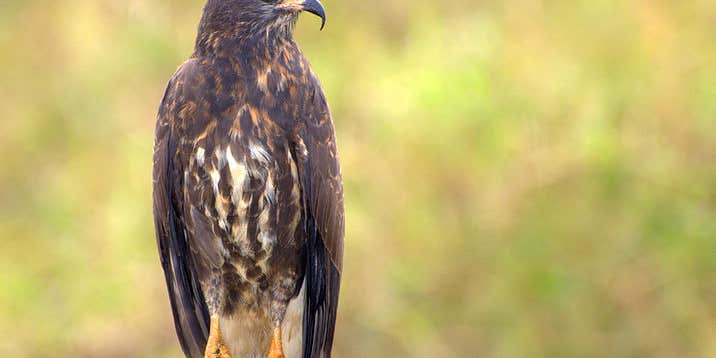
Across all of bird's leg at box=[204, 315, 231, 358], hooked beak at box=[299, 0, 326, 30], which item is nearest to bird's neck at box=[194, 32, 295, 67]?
hooked beak at box=[299, 0, 326, 30]

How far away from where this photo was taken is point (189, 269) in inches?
230

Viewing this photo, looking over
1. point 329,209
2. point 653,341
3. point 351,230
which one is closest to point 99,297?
point 351,230

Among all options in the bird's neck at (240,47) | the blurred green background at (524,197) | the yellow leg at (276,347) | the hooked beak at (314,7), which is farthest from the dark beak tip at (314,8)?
the blurred green background at (524,197)

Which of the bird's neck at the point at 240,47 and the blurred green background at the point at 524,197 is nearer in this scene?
the bird's neck at the point at 240,47

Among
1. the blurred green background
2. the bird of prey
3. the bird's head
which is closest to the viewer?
the bird of prey

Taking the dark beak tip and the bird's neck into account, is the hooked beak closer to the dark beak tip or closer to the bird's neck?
the dark beak tip

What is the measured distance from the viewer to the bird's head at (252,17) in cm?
581

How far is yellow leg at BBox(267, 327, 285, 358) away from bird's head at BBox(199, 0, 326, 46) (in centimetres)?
122

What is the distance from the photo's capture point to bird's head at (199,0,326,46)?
5812 mm

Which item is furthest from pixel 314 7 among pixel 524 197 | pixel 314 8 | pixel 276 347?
pixel 524 197

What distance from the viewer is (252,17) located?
5844mm

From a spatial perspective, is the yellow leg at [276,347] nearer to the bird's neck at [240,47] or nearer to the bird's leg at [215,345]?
the bird's leg at [215,345]

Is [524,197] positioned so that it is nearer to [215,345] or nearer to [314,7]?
[314,7]

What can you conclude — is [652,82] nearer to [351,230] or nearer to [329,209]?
[351,230]
